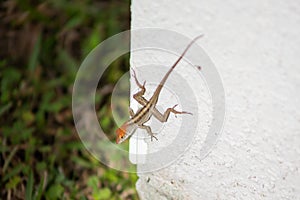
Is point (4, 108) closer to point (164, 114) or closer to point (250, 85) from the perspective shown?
point (164, 114)

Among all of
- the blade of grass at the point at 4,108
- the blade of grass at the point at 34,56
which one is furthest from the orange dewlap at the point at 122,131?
the blade of grass at the point at 34,56

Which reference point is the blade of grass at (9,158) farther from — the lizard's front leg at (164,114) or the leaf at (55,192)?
the lizard's front leg at (164,114)

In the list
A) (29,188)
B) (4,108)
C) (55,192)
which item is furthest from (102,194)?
(4,108)

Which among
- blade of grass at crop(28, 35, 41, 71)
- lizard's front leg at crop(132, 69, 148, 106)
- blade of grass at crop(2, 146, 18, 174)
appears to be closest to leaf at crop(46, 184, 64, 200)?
blade of grass at crop(2, 146, 18, 174)

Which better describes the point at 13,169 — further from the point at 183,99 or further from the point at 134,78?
the point at 183,99

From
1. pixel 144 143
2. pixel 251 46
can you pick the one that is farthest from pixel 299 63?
pixel 144 143

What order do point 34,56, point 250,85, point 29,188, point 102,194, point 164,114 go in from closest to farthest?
point 250,85 < point 164,114 < point 29,188 < point 102,194 < point 34,56
